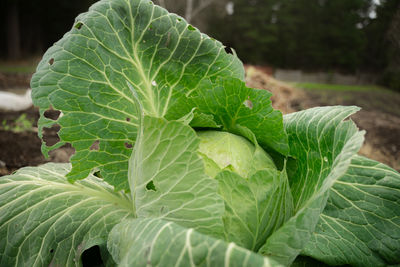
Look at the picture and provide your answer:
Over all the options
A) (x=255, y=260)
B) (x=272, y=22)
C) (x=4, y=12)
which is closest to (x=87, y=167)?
(x=255, y=260)

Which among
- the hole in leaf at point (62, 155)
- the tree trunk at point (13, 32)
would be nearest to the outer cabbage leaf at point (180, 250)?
the hole in leaf at point (62, 155)

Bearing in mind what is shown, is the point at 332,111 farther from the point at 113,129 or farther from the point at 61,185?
the point at 61,185

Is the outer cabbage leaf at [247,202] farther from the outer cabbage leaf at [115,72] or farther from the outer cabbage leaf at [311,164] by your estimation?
the outer cabbage leaf at [115,72]

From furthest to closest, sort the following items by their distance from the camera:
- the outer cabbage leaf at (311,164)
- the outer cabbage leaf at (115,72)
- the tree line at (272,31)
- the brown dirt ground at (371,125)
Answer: the tree line at (272,31) < the brown dirt ground at (371,125) < the outer cabbage leaf at (115,72) < the outer cabbage leaf at (311,164)

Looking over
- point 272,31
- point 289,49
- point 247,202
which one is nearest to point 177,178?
point 247,202

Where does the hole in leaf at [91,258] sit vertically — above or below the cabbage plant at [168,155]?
below

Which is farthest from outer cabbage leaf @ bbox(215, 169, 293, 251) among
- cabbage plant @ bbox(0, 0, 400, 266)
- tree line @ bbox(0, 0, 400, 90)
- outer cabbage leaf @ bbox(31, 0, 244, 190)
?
tree line @ bbox(0, 0, 400, 90)
